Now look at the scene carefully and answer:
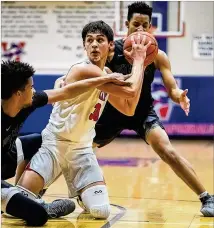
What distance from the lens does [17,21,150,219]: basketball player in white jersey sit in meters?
4.80

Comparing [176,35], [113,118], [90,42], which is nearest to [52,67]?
[176,35]

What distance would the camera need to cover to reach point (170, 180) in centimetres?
716

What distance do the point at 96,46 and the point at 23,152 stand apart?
3.59 ft

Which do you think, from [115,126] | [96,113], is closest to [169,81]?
[115,126]

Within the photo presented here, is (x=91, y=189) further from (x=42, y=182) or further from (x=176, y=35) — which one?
(x=176, y=35)

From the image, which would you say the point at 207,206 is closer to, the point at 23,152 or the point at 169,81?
the point at 169,81

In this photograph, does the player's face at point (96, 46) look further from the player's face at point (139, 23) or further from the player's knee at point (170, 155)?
the player's knee at point (170, 155)

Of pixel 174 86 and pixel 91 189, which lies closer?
pixel 91 189

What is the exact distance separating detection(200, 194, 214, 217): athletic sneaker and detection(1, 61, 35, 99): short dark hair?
78.2 inches

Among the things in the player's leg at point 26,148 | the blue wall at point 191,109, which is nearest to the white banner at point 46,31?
the blue wall at point 191,109

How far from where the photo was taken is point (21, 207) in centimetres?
446

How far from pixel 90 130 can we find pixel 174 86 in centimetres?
96

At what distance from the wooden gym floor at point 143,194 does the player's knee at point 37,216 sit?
0.08 m

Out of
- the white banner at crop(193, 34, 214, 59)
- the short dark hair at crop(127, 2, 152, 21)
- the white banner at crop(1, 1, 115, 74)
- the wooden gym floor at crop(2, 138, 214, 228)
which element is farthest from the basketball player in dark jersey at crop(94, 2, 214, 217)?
the white banner at crop(1, 1, 115, 74)
